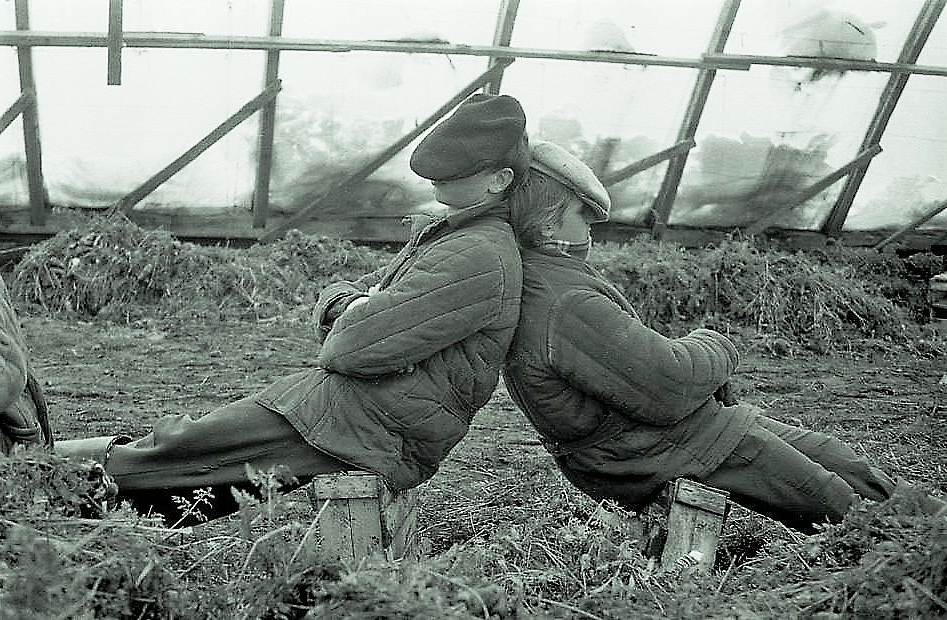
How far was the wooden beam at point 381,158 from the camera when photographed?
28.8 ft

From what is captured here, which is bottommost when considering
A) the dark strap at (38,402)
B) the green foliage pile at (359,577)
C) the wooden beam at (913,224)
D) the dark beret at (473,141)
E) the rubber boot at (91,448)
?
the wooden beam at (913,224)

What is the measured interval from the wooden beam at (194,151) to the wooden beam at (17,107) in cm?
101

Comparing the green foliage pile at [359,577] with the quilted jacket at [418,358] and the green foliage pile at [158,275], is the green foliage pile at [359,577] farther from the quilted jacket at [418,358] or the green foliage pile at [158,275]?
the green foliage pile at [158,275]

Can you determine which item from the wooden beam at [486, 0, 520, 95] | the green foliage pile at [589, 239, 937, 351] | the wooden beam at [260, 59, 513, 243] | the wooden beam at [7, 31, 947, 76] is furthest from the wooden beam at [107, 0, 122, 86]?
the green foliage pile at [589, 239, 937, 351]

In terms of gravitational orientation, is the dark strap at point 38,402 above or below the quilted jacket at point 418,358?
below

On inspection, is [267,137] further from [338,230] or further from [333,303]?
[333,303]

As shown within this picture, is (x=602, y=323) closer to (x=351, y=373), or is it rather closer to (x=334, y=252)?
(x=351, y=373)

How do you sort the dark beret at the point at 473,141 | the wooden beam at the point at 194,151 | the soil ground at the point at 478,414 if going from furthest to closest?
the wooden beam at the point at 194,151
the soil ground at the point at 478,414
the dark beret at the point at 473,141

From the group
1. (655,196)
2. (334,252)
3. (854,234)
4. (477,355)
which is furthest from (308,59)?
(477,355)

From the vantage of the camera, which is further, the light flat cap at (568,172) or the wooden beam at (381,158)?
the wooden beam at (381,158)

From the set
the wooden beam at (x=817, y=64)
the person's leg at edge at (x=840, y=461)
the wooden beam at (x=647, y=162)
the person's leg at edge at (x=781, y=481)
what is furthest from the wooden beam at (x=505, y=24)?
the person's leg at edge at (x=781, y=481)

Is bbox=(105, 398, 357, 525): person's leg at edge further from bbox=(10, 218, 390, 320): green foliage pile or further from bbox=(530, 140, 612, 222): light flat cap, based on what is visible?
bbox=(10, 218, 390, 320): green foliage pile

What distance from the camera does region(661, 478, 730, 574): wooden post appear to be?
300cm

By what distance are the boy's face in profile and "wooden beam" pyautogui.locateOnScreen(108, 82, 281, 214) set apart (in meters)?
5.68
